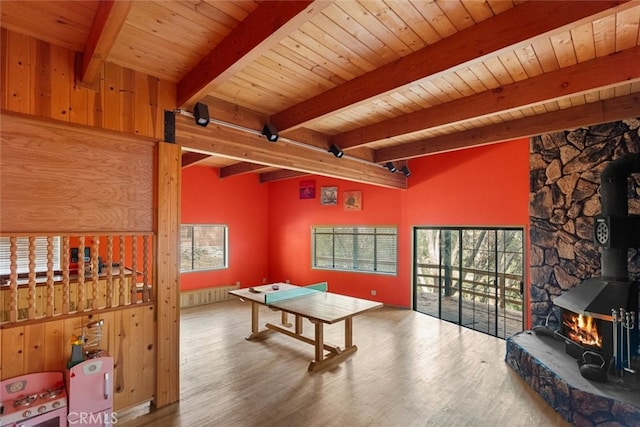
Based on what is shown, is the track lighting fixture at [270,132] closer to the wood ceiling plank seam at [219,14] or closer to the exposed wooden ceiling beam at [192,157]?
the wood ceiling plank seam at [219,14]

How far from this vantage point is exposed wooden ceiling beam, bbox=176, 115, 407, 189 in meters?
3.02

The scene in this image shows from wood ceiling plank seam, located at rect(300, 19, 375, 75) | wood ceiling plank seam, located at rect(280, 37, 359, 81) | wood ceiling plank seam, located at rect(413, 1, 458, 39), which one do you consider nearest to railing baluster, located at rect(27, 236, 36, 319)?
wood ceiling plank seam, located at rect(280, 37, 359, 81)

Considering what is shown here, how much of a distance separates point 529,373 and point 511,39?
3.28m

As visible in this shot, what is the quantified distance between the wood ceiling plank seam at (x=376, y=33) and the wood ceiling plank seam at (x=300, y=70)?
52 centimetres

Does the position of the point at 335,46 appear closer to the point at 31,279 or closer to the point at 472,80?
the point at 472,80

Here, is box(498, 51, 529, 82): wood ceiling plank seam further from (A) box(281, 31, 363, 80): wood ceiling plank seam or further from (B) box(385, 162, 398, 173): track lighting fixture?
(B) box(385, 162, 398, 173): track lighting fixture

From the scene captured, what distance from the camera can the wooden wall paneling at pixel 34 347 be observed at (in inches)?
87.7

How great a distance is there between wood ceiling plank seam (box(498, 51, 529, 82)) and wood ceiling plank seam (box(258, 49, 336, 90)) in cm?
137

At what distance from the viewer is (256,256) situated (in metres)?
8.08

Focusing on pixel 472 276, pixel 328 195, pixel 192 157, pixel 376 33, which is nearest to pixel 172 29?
pixel 376 33

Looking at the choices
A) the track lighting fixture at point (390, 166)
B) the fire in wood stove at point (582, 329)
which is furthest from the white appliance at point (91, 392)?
the track lighting fixture at point (390, 166)

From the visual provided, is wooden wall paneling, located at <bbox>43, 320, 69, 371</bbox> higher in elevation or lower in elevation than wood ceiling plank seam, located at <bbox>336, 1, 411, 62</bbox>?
lower

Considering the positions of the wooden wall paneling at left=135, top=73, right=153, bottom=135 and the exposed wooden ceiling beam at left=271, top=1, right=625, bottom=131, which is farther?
the wooden wall paneling at left=135, top=73, right=153, bottom=135

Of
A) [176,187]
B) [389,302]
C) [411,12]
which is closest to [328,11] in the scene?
[411,12]
